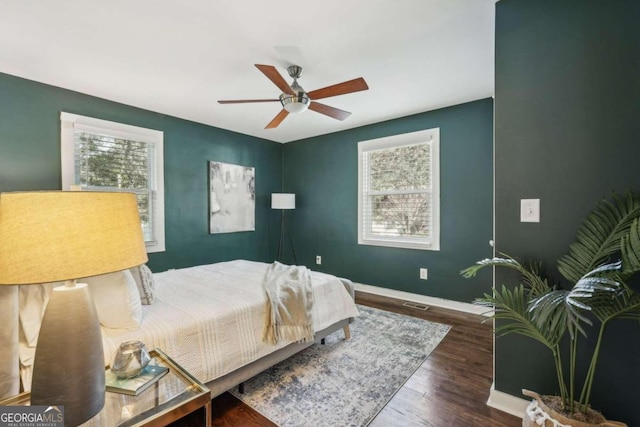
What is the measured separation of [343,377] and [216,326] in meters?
0.98

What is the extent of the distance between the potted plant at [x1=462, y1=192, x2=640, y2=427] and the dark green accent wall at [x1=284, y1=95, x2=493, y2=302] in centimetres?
187

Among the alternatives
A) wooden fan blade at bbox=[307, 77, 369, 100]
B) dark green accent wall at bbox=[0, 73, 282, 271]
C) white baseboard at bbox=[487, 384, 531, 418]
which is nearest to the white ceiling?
dark green accent wall at bbox=[0, 73, 282, 271]

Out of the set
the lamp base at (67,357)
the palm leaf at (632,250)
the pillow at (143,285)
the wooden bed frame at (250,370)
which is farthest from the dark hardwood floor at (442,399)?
the palm leaf at (632,250)

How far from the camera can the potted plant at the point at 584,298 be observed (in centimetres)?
106

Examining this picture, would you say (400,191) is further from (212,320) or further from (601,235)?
(212,320)

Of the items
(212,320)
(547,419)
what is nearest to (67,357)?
(212,320)

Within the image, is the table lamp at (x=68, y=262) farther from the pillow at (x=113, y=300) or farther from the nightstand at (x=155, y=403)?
the pillow at (x=113, y=300)

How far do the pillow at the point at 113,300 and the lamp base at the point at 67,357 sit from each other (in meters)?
0.60

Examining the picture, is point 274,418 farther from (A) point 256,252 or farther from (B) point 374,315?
(A) point 256,252

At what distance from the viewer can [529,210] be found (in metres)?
1.58

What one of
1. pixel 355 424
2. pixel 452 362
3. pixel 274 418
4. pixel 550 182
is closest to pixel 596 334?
pixel 550 182

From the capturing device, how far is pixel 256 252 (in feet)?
15.3

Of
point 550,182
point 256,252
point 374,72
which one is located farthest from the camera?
point 256,252

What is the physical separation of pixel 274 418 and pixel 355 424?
0.46 meters
